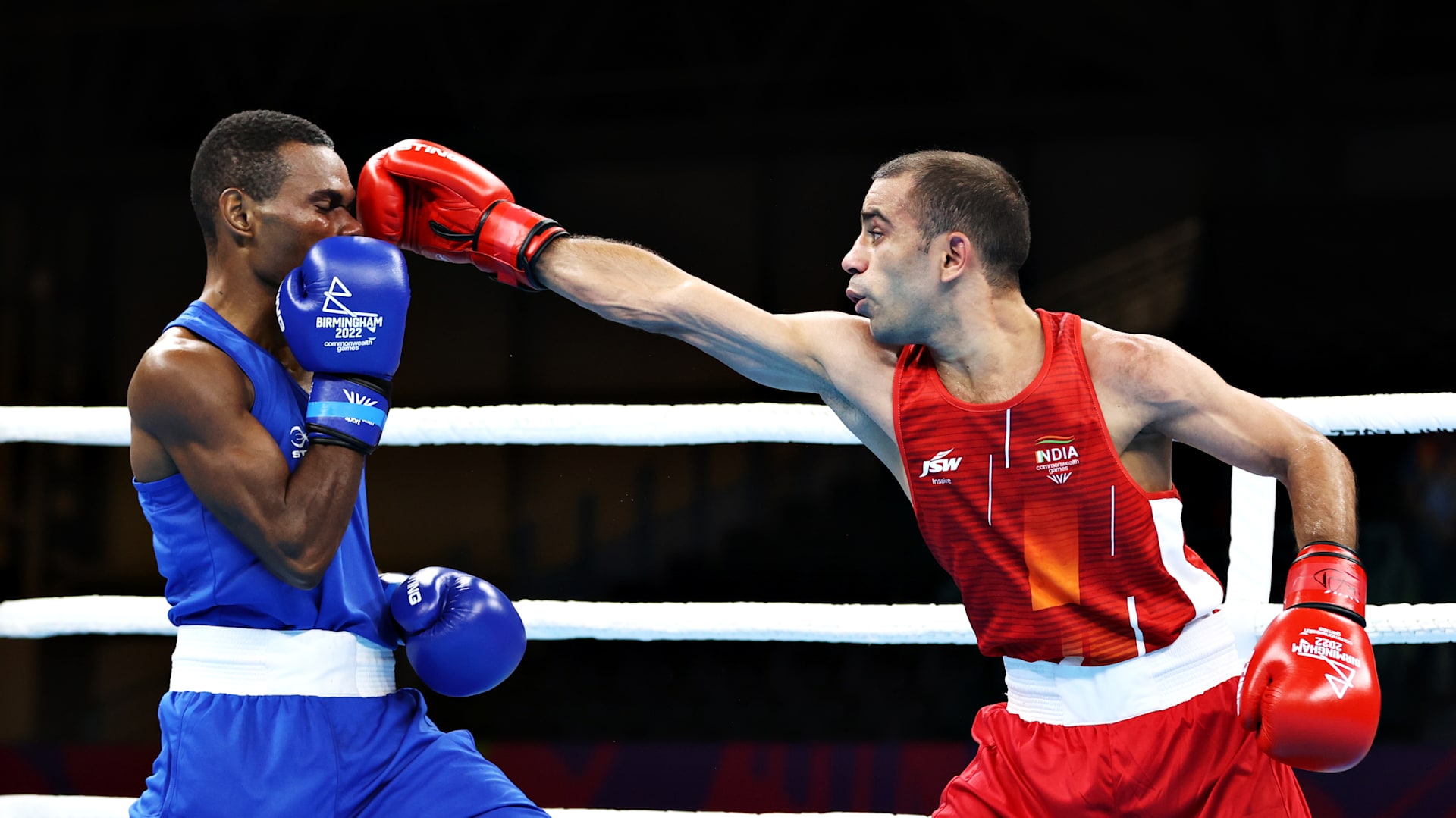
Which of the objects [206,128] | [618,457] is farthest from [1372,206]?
[206,128]

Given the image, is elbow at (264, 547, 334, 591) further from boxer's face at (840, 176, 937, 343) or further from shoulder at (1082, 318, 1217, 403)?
shoulder at (1082, 318, 1217, 403)

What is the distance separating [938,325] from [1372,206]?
294 inches

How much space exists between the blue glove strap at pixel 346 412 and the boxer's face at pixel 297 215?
263 millimetres

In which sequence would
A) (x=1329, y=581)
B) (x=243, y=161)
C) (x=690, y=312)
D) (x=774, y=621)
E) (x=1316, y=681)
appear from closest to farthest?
(x=1316, y=681)
(x=1329, y=581)
(x=243, y=161)
(x=690, y=312)
(x=774, y=621)

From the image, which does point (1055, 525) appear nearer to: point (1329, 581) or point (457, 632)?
point (1329, 581)

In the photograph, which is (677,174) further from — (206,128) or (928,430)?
(928,430)

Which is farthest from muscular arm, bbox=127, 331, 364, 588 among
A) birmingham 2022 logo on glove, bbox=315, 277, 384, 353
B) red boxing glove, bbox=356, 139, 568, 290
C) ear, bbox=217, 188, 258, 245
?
red boxing glove, bbox=356, 139, 568, 290

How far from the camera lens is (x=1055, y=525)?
184 centimetres

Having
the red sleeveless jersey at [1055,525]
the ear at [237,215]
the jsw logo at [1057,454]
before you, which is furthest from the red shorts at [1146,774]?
the ear at [237,215]

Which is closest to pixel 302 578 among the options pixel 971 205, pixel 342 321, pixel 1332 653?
pixel 342 321

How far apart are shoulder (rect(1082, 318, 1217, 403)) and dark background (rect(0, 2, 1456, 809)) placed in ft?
18.9

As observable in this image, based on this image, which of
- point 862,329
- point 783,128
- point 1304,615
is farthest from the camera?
point 783,128

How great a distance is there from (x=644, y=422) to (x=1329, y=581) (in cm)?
129

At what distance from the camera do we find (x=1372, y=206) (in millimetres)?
8219
